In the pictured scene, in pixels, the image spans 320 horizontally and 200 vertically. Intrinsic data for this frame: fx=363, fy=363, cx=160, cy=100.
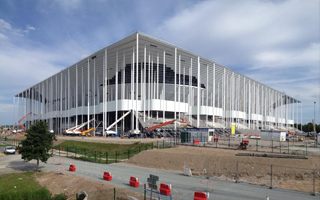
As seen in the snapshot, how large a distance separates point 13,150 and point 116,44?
38.1 meters

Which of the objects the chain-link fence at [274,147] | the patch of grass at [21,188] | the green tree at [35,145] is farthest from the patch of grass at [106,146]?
the patch of grass at [21,188]

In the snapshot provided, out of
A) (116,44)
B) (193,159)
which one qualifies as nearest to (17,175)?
(193,159)

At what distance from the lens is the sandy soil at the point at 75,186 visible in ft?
72.9

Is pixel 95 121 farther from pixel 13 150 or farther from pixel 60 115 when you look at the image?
pixel 13 150

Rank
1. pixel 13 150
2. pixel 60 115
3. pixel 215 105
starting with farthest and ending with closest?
pixel 60 115 < pixel 215 105 < pixel 13 150

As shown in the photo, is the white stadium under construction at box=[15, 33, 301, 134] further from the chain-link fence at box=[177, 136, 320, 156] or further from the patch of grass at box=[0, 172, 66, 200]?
the patch of grass at box=[0, 172, 66, 200]

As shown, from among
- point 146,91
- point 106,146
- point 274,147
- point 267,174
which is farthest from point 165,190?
point 146,91

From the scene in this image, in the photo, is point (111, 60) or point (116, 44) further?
point (111, 60)

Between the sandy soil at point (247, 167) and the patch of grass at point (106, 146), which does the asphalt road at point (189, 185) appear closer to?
the sandy soil at point (247, 167)

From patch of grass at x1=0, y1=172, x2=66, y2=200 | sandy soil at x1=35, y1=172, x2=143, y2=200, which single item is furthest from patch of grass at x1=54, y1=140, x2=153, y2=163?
patch of grass at x1=0, y1=172, x2=66, y2=200

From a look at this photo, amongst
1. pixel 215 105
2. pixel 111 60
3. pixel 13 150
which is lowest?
pixel 13 150

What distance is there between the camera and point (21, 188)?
27016 mm

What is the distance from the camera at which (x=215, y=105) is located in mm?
115125

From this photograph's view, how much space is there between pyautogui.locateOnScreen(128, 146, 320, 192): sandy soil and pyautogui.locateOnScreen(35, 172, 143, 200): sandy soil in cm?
940
